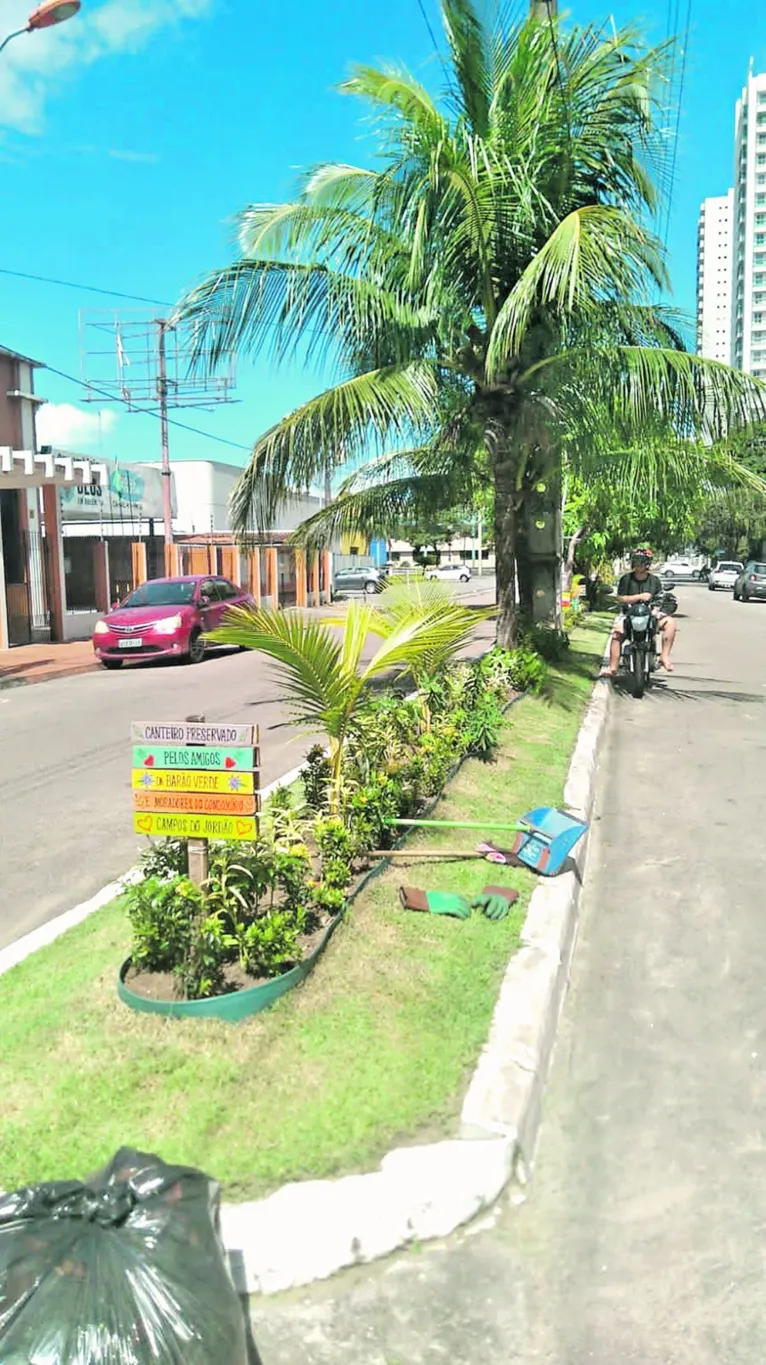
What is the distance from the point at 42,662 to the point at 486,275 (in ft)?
35.9

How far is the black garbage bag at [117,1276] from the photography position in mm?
1823

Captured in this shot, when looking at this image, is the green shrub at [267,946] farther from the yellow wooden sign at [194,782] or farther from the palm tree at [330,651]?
the palm tree at [330,651]

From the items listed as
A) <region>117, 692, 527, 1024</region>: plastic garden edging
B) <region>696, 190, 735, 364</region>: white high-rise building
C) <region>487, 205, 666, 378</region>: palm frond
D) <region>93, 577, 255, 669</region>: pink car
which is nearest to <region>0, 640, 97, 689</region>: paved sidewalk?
<region>93, 577, 255, 669</region>: pink car

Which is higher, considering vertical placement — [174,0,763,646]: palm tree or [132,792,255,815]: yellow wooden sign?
[174,0,763,646]: palm tree

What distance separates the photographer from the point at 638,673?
12398mm

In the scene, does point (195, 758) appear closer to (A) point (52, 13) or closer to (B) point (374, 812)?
(B) point (374, 812)

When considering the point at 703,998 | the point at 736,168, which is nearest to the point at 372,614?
the point at 703,998

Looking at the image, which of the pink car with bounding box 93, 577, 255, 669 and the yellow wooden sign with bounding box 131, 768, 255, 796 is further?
the pink car with bounding box 93, 577, 255, 669

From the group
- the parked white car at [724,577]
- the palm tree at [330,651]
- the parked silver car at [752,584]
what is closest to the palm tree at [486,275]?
the palm tree at [330,651]

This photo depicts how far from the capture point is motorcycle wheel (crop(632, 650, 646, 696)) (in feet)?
40.5

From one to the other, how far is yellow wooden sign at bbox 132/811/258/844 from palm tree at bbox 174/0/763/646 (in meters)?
6.32

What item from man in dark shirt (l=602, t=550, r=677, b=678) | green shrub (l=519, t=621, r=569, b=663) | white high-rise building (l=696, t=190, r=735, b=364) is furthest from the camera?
white high-rise building (l=696, t=190, r=735, b=364)

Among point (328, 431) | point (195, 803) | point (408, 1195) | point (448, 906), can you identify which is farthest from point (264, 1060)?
point (328, 431)

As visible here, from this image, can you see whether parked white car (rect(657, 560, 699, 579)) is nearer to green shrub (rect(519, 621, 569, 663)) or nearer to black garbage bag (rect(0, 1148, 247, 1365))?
green shrub (rect(519, 621, 569, 663))
